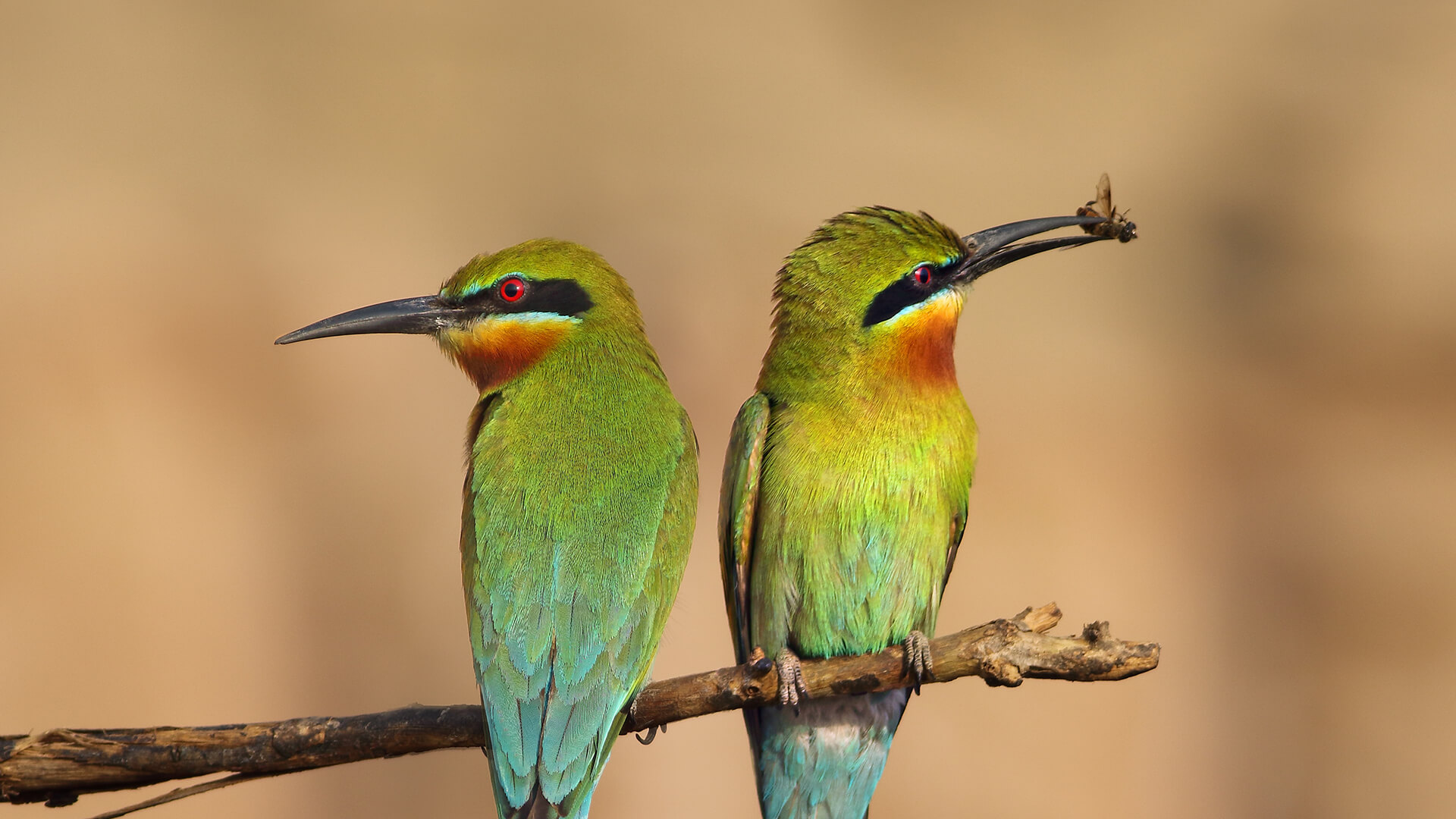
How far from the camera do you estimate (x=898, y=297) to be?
7.72ft

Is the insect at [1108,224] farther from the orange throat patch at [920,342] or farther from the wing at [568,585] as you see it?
the wing at [568,585]

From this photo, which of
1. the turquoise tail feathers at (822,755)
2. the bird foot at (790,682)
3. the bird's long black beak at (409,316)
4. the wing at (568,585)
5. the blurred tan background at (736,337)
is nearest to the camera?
the wing at (568,585)

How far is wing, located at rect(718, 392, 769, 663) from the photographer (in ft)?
7.73

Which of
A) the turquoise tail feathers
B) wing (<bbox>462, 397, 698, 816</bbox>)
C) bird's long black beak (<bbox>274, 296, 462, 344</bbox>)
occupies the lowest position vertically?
the turquoise tail feathers

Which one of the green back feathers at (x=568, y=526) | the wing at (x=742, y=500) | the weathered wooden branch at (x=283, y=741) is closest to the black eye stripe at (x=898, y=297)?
the wing at (x=742, y=500)

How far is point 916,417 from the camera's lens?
7.66ft

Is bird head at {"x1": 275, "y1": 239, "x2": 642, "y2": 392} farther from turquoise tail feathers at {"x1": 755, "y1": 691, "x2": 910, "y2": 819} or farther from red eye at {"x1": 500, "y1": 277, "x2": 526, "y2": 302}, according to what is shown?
turquoise tail feathers at {"x1": 755, "y1": 691, "x2": 910, "y2": 819}

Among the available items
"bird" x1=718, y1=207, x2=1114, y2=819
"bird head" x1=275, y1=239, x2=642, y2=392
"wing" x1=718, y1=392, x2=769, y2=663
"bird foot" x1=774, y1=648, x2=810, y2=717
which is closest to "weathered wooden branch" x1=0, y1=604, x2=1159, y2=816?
"bird foot" x1=774, y1=648, x2=810, y2=717

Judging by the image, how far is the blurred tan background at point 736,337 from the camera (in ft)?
16.9

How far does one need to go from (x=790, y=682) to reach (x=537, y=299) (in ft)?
3.01

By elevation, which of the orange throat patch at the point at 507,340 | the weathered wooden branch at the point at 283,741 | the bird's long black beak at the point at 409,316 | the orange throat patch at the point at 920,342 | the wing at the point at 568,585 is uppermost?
the bird's long black beak at the point at 409,316

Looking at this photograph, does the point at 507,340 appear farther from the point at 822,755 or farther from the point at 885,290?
the point at 822,755

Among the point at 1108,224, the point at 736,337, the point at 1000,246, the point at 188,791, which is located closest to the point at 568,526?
the point at 188,791

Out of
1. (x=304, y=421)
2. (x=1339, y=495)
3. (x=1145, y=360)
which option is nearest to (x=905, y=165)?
(x=1145, y=360)
